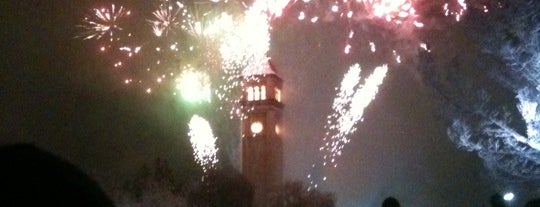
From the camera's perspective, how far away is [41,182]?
77.7 inches

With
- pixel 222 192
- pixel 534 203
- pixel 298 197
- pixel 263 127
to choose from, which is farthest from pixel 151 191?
pixel 263 127

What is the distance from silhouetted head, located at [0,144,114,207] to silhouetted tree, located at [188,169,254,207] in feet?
63.4

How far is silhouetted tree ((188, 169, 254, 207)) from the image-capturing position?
21938 mm

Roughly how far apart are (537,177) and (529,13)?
376 centimetres

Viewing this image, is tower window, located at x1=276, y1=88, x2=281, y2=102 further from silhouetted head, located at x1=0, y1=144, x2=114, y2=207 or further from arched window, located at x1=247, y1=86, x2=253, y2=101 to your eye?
silhouetted head, located at x1=0, y1=144, x2=114, y2=207

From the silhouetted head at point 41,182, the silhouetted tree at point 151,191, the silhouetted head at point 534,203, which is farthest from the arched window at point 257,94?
the silhouetted head at point 41,182

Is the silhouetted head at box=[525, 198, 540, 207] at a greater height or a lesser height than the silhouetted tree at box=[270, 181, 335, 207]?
lesser

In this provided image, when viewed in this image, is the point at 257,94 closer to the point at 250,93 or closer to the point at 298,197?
the point at 250,93

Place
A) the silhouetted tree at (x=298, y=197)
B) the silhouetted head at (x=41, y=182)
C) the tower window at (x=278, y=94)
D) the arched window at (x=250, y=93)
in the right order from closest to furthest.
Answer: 1. the silhouetted head at (x=41, y=182)
2. the silhouetted tree at (x=298, y=197)
3. the arched window at (x=250, y=93)
4. the tower window at (x=278, y=94)

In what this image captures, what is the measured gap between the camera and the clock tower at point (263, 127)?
1906 inches

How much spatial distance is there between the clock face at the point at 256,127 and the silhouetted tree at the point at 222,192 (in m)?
25.9

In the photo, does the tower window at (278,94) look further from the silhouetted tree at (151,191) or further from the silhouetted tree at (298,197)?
the silhouetted tree at (298,197)

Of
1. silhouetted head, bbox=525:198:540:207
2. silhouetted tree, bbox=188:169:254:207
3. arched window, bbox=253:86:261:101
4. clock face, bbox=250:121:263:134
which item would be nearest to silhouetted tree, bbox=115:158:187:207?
silhouetted tree, bbox=188:169:254:207

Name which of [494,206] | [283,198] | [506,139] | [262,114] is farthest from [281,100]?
[494,206]
